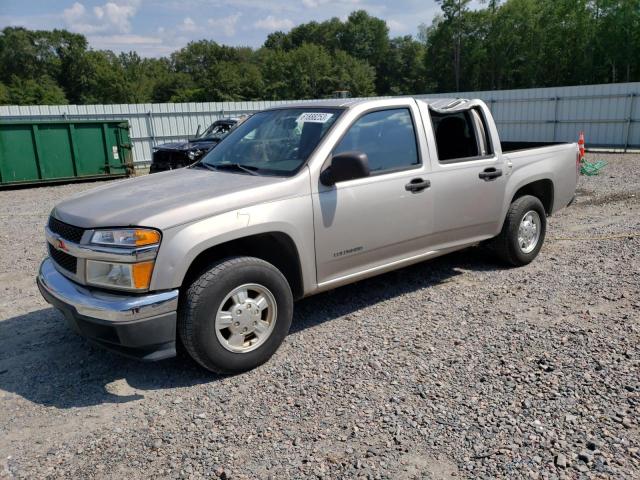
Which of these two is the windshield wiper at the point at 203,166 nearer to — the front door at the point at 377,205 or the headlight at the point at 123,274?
the front door at the point at 377,205

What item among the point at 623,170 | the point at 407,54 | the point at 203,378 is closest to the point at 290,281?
the point at 203,378

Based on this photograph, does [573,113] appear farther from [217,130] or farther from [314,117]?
[314,117]

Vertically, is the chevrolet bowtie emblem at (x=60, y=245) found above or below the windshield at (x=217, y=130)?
below

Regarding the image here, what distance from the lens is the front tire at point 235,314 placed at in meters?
3.44

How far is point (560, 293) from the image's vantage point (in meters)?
5.09

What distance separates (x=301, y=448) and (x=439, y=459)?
0.74 meters

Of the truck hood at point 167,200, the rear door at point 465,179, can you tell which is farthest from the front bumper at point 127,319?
the rear door at point 465,179

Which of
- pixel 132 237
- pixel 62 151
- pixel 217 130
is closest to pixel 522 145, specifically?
pixel 132 237

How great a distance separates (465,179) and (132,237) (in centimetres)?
314

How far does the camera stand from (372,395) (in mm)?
3414

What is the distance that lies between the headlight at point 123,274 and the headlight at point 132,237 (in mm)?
124

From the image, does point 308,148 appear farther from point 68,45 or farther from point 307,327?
point 68,45

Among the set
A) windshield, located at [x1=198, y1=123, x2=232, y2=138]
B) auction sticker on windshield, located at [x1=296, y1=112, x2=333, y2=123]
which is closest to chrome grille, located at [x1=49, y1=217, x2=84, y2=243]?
auction sticker on windshield, located at [x1=296, y1=112, x2=333, y2=123]

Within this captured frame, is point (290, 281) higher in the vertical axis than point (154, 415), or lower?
higher
